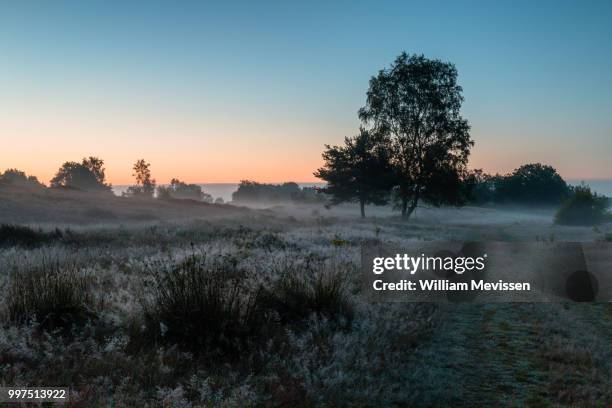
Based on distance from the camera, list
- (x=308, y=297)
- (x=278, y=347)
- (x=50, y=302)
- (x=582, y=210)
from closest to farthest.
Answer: (x=278, y=347)
(x=50, y=302)
(x=308, y=297)
(x=582, y=210)

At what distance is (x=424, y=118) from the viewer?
3547 cm

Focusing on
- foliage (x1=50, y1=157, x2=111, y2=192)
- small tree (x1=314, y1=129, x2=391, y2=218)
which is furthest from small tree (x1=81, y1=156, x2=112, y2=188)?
small tree (x1=314, y1=129, x2=391, y2=218)

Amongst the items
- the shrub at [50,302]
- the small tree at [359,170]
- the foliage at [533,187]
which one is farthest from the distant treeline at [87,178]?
the shrub at [50,302]

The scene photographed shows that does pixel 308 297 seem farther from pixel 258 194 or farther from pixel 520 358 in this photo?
pixel 258 194

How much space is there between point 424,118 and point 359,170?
25.8 ft

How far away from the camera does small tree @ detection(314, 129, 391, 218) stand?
37531 millimetres

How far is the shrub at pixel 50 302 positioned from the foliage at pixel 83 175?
85.3 m

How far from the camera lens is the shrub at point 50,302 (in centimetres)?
573

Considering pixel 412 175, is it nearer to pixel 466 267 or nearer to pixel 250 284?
pixel 466 267

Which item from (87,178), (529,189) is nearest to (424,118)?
(529,189)

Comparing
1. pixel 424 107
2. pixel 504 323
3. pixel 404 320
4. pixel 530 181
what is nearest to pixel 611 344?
pixel 504 323

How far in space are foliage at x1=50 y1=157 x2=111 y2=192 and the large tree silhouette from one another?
66.6 meters

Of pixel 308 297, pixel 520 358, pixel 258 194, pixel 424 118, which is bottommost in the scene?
pixel 520 358

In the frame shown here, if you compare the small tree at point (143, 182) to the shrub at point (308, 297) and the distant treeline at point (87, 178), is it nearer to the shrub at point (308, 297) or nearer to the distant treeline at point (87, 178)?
the distant treeline at point (87, 178)
